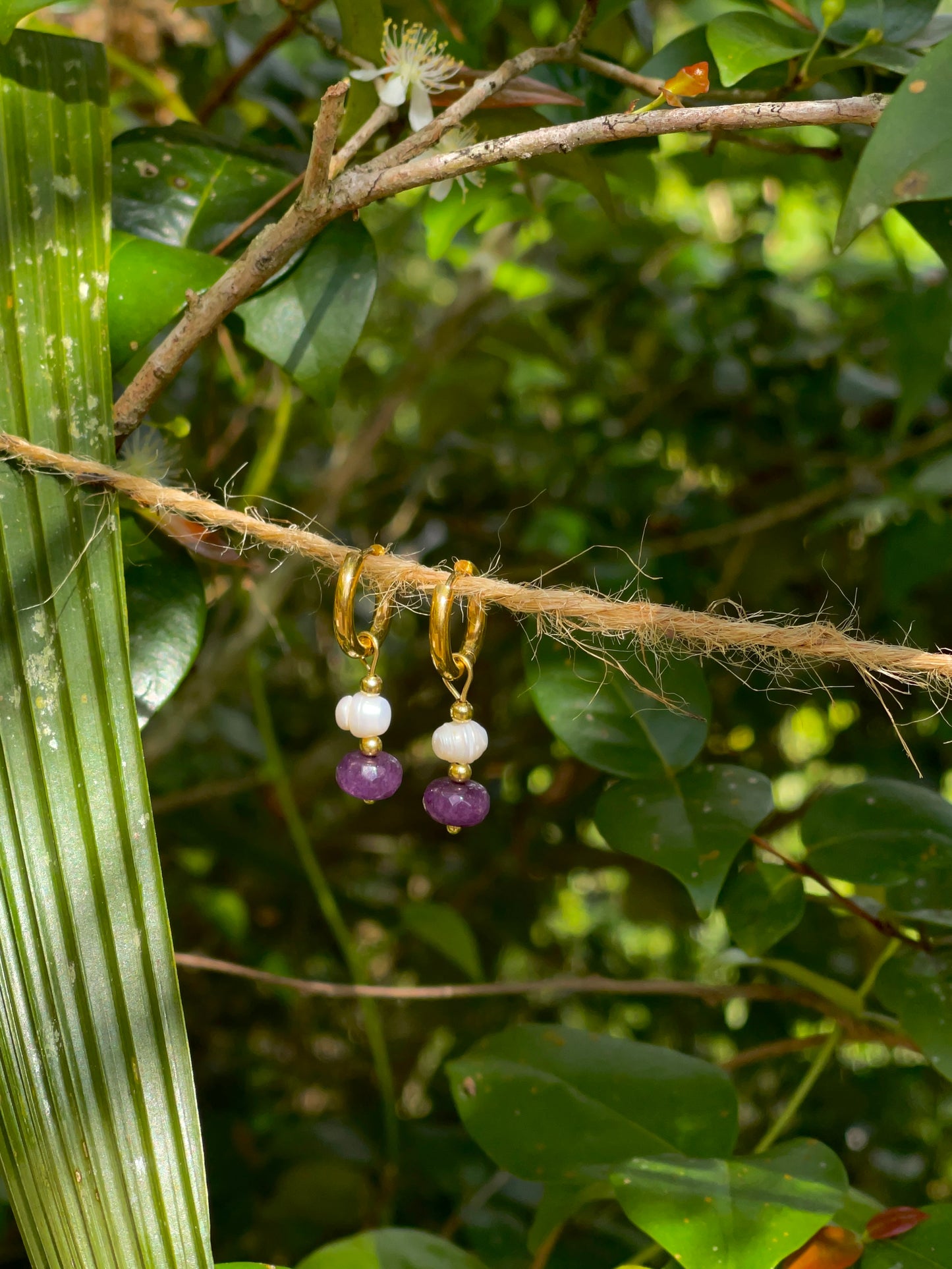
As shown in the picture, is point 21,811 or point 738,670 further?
point 738,670

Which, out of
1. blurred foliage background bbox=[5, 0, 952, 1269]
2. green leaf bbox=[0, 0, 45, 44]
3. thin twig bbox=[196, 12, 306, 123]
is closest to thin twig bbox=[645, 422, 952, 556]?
blurred foliage background bbox=[5, 0, 952, 1269]

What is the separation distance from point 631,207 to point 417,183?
0.90m

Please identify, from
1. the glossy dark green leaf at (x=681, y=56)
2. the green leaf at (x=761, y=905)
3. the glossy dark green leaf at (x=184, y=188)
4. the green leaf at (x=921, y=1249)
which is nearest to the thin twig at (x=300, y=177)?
the glossy dark green leaf at (x=184, y=188)

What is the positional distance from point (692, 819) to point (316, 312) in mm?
256

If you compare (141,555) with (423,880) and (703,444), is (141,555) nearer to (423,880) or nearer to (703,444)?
(703,444)

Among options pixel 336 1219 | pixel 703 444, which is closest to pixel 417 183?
pixel 703 444

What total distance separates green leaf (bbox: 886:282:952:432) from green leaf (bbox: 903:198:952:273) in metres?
0.22

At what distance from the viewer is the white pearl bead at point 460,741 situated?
33cm

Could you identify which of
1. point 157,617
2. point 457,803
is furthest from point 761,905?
point 157,617

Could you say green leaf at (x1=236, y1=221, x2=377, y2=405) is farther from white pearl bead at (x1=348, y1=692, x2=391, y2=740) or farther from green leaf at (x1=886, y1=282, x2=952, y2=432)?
green leaf at (x1=886, y1=282, x2=952, y2=432)

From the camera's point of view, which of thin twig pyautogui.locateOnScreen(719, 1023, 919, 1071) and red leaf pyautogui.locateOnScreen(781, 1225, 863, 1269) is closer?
red leaf pyautogui.locateOnScreen(781, 1225, 863, 1269)

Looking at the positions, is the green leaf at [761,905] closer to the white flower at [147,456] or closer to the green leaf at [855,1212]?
the green leaf at [855,1212]

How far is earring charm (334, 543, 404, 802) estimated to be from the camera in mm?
320

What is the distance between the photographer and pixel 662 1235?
0.32m
